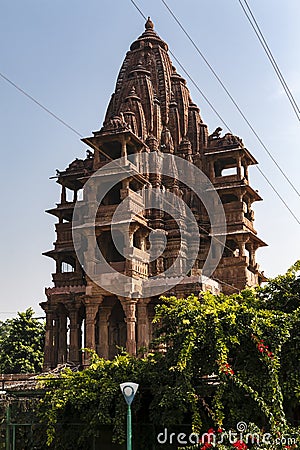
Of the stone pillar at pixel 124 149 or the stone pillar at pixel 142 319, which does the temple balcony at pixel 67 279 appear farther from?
the stone pillar at pixel 124 149

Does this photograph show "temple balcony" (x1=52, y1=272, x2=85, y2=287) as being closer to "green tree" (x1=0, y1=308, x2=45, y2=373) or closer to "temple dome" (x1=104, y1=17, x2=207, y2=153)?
"temple dome" (x1=104, y1=17, x2=207, y2=153)

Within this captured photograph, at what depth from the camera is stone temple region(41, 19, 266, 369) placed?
95.7 feet

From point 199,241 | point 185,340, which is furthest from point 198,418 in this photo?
point 199,241

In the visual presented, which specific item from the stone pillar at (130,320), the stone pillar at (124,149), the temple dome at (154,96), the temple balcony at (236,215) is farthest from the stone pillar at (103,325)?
the temple dome at (154,96)

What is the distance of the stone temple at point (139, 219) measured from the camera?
29156 mm

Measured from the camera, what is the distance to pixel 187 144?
1414 inches

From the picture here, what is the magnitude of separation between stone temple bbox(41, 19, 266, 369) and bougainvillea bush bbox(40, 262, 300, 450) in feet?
39.8

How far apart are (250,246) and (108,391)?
21659 millimetres

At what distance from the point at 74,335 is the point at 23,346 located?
10953 millimetres

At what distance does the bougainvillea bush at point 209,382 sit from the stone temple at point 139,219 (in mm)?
12141

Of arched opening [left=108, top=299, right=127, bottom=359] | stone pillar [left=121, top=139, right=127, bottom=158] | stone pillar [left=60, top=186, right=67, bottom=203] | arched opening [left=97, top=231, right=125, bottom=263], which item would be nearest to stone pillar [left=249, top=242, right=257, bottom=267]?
arched opening [left=97, top=231, right=125, bottom=263]

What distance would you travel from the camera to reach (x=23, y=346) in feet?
134

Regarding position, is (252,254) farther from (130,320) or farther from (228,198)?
(130,320)

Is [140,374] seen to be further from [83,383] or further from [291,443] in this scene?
[291,443]
